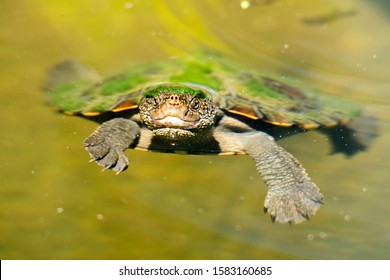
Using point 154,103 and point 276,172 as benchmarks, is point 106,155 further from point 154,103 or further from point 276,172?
point 276,172

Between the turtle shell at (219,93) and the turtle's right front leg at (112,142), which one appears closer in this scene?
the turtle's right front leg at (112,142)

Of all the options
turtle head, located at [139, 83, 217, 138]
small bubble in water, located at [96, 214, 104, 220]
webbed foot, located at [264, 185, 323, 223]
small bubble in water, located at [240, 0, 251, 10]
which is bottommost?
small bubble in water, located at [96, 214, 104, 220]

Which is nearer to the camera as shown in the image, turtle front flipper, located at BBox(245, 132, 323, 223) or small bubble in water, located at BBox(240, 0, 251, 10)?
turtle front flipper, located at BBox(245, 132, 323, 223)

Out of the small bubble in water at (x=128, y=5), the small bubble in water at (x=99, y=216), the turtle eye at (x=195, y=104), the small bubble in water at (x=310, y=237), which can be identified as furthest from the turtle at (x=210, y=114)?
the small bubble in water at (x=128, y=5)

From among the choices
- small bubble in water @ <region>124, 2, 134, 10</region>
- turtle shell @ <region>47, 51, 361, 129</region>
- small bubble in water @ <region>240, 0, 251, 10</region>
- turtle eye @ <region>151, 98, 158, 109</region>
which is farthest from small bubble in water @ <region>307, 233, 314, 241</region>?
small bubble in water @ <region>124, 2, 134, 10</region>

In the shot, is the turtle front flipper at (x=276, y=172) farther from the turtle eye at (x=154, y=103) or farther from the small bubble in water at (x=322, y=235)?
the turtle eye at (x=154, y=103)

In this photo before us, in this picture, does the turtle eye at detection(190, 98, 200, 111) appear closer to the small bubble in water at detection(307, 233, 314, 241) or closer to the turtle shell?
the turtle shell

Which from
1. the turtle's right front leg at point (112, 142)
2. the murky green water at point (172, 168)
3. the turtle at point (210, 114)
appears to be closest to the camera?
the murky green water at point (172, 168)
